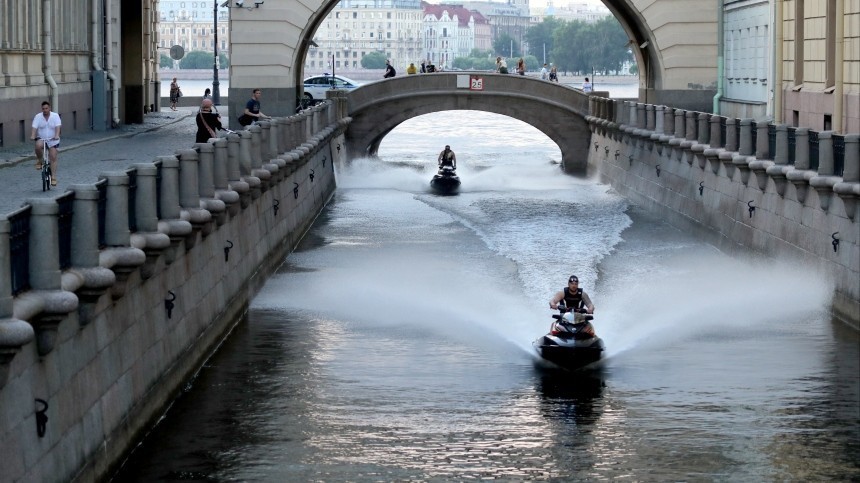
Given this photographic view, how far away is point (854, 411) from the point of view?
72.5 feet

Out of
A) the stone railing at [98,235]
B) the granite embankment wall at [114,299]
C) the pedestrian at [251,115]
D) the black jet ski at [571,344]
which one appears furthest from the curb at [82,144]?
the black jet ski at [571,344]

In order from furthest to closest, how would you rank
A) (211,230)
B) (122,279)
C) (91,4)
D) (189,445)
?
(91,4)
(211,230)
(189,445)
(122,279)

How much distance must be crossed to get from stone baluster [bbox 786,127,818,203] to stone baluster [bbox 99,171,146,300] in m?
16.1

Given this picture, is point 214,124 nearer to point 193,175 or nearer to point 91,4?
point 193,175

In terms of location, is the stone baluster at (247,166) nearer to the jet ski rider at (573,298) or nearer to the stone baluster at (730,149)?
the jet ski rider at (573,298)

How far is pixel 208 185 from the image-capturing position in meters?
26.0

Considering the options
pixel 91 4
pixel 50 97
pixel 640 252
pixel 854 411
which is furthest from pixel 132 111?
pixel 854 411

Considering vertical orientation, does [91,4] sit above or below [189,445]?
above

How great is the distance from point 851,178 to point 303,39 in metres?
30.8

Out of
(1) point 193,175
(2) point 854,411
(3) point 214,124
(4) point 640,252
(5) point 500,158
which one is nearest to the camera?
(2) point 854,411

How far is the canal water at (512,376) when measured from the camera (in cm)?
1941

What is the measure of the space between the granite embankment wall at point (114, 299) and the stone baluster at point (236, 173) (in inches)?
1.3

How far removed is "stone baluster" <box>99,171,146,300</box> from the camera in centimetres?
1777

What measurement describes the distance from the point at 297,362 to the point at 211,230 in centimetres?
225
